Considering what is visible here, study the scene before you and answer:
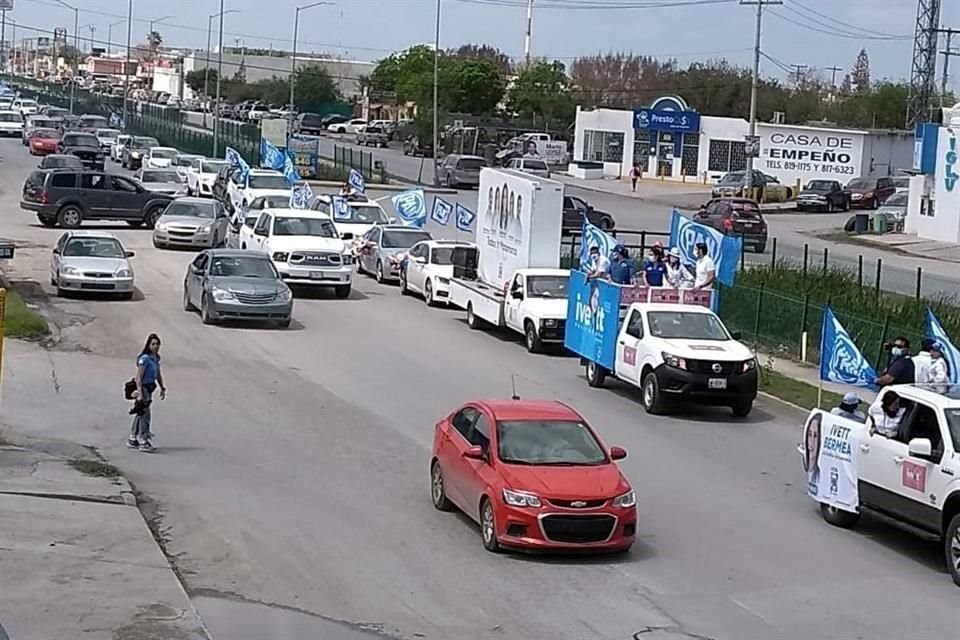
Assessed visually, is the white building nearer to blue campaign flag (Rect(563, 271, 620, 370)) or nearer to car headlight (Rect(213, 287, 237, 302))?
car headlight (Rect(213, 287, 237, 302))

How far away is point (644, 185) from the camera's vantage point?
87.6 m

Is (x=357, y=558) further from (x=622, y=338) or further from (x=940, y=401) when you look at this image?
(x=622, y=338)

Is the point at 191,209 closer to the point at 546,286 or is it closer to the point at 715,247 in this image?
the point at 546,286

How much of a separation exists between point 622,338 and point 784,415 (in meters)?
2.75

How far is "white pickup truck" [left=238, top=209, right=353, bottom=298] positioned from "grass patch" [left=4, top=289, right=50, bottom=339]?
661 centimetres

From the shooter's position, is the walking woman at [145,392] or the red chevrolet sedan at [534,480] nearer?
the red chevrolet sedan at [534,480]

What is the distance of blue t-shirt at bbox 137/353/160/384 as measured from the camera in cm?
1902

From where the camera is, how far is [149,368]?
19031 millimetres

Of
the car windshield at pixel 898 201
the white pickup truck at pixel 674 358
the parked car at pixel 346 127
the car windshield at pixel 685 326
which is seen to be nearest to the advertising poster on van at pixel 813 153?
the car windshield at pixel 898 201

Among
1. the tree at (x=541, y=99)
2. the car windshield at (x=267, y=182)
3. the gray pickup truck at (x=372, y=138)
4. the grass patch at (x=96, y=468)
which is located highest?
the tree at (x=541, y=99)

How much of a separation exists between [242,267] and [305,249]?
4.23 m

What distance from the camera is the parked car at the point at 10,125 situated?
9556 cm

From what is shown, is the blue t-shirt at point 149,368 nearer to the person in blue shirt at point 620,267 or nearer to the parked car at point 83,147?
the person in blue shirt at point 620,267

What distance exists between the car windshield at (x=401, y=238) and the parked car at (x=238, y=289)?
8525mm
